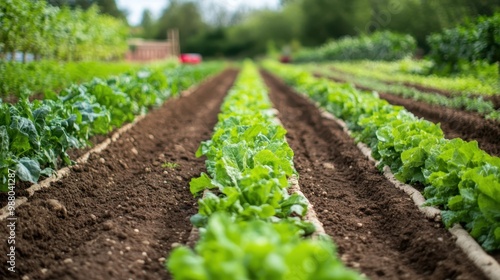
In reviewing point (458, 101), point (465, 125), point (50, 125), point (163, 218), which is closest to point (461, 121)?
point (465, 125)

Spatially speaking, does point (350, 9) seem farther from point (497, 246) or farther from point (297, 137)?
point (497, 246)

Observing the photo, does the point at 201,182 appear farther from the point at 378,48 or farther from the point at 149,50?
the point at 149,50

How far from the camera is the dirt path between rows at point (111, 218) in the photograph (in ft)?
12.6

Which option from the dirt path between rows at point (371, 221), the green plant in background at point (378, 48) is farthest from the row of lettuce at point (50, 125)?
the green plant in background at point (378, 48)

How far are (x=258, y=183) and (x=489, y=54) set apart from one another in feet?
40.3

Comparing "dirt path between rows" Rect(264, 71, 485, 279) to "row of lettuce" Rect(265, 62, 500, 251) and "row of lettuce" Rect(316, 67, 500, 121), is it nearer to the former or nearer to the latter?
"row of lettuce" Rect(265, 62, 500, 251)

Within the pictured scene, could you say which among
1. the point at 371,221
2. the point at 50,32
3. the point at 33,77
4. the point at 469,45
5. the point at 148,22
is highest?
the point at 148,22

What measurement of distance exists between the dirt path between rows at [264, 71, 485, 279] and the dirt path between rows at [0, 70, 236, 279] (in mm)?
1461

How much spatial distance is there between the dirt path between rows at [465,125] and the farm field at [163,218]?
5.83 feet

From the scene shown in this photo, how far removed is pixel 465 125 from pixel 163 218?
18.3ft

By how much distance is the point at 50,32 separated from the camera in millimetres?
12586

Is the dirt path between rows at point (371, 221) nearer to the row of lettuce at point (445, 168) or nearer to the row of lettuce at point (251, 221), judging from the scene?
the row of lettuce at point (445, 168)

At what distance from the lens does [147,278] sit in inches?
145

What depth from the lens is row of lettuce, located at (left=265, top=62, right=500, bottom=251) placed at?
385 cm
